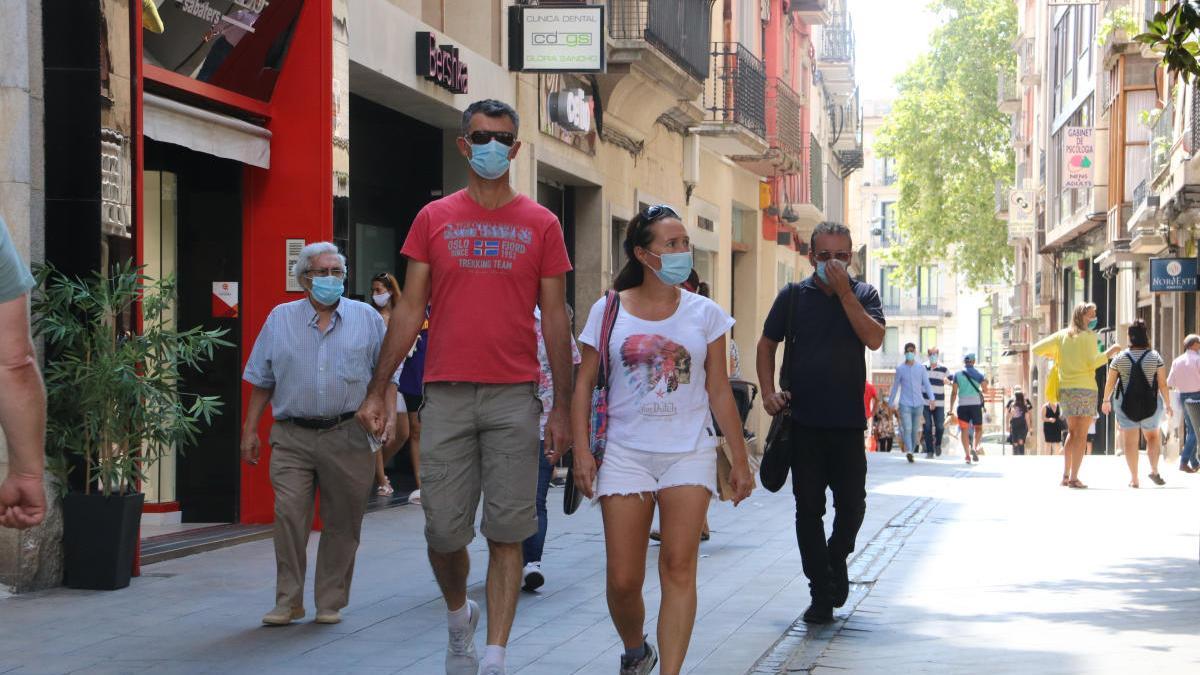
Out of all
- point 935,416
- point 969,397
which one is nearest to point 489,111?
point 969,397

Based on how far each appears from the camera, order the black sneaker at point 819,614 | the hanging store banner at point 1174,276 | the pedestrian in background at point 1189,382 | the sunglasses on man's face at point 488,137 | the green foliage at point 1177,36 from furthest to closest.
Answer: the hanging store banner at point 1174,276
the pedestrian in background at point 1189,382
the green foliage at point 1177,36
the black sneaker at point 819,614
the sunglasses on man's face at point 488,137

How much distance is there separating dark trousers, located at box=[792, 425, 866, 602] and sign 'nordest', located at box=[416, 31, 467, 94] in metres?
7.72

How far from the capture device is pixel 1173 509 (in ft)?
54.2

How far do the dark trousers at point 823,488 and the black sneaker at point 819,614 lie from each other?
0.05 m

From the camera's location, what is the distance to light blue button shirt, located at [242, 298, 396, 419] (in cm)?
858

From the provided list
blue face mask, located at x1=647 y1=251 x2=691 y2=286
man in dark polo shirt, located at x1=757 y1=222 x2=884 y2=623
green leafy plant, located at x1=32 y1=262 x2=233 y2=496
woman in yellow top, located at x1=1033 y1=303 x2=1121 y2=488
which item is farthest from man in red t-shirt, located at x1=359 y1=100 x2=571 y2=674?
woman in yellow top, located at x1=1033 y1=303 x2=1121 y2=488

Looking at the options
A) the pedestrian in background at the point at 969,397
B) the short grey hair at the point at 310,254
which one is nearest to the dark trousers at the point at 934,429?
the pedestrian in background at the point at 969,397

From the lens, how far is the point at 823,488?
8914 mm

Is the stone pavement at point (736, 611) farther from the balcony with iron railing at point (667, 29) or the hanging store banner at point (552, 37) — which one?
the balcony with iron railing at point (667, 29)

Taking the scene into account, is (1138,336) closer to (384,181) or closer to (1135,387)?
(1135,387)

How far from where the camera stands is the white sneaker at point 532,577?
9789mm

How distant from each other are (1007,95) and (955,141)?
2.51 meters

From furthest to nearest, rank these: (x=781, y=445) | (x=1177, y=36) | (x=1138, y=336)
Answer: (x=1138, y=336), (x=1177, y=36), (x=781, y=445)

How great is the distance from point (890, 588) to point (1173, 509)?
23.9ft
